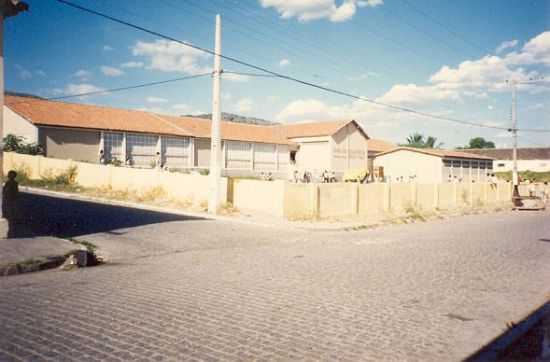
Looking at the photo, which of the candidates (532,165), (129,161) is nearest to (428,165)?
(129,161)

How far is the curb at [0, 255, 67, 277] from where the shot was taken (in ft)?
21.7

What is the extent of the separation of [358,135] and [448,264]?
3405cm

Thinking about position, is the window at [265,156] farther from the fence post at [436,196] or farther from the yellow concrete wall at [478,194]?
the fence post at [436,196]

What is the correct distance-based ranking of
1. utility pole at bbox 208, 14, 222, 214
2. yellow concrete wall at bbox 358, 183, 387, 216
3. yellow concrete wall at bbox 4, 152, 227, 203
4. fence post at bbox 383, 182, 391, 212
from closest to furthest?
utility pole at bbox 208, 14, 222, 214, yellow concrete wall at bbox 358, 183, 387, 216, yellow concrete wall at bbox 4, 152, 227, 203, fence post at bbox 383, 182, 391, 212

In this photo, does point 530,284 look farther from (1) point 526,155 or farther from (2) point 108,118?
(1) point 526,155

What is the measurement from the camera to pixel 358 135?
136 ft

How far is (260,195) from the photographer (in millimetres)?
16938

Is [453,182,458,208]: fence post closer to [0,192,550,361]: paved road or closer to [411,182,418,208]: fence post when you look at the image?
[411,182,418,208]: fence post

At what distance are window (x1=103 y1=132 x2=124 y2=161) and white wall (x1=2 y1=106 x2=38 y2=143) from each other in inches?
171

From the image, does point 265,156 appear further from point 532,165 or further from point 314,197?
point 532,165

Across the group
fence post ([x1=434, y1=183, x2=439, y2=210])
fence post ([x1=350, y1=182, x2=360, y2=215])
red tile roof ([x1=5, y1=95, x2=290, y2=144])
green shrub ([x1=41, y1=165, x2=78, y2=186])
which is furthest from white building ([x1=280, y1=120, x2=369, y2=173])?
green shrub ([x1=41, y1=165, x2=78, y2=186])

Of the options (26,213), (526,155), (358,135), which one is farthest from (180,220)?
(526,155)

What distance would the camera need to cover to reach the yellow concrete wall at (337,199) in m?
16.1

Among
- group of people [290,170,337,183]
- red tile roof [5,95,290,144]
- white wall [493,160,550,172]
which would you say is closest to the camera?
red tile roof [5,95,290,144]
